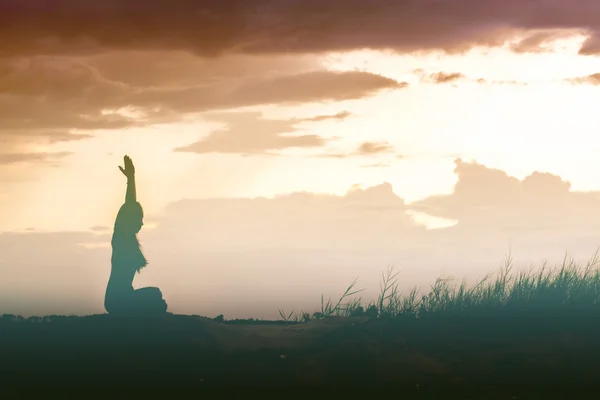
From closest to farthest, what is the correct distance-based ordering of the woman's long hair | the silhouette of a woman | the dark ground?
1. the dark ground
2. the silhouette of a woman
3. the woman's long hair

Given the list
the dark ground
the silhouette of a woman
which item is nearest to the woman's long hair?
the silhouette of a woman

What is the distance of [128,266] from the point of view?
17.0 m

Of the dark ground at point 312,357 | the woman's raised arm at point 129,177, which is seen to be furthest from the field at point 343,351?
the woman's raised arm at point 129,177

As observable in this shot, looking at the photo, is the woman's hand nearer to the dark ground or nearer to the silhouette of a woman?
the silhouette of a woman

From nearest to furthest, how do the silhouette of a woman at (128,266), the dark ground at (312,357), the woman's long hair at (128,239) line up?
the dark ground at (312,357) < the silhouette of a woman at (128,266) < the woman's long hair at (128,239)

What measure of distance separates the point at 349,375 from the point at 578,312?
5956mm

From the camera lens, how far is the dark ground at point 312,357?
13.1 m

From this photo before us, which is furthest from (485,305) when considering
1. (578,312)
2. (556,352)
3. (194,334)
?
(194,334)

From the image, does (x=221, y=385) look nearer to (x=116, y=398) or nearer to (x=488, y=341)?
(x=116, y=398)

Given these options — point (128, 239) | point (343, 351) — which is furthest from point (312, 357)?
point (128, 239)

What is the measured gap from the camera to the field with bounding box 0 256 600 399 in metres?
13.3

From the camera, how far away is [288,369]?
1391 cm

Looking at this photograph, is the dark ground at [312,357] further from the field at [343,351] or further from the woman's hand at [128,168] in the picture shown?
the woman's hand at [128,168]

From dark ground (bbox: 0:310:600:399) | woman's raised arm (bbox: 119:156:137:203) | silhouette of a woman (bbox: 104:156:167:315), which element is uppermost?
woman's raised arm (bbox: 119:156:137:203)
